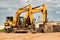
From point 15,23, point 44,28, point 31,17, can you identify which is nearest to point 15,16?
point 15,23

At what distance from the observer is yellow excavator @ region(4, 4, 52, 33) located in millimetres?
37781

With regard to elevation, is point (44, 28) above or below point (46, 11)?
below

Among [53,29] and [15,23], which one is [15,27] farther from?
[53,29]

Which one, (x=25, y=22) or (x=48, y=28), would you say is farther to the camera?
(x=25, y=22)

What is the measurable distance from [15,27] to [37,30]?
482cm

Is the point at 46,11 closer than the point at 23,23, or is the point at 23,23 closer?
the point at 46,11

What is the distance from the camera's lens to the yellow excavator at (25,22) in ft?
124

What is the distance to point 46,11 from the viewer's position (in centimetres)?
3731

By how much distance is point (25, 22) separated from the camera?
41.5 m

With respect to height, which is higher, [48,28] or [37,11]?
[37,11]

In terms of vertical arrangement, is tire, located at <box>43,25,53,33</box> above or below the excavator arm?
below

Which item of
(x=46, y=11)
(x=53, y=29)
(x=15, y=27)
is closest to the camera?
(x=46, y=11)

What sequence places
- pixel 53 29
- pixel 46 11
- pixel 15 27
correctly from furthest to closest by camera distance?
pixel 15 27 → pixel 53 29 → pixel 46 11

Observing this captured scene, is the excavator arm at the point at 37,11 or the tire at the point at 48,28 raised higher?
the excavator arm at the point at 37,11
